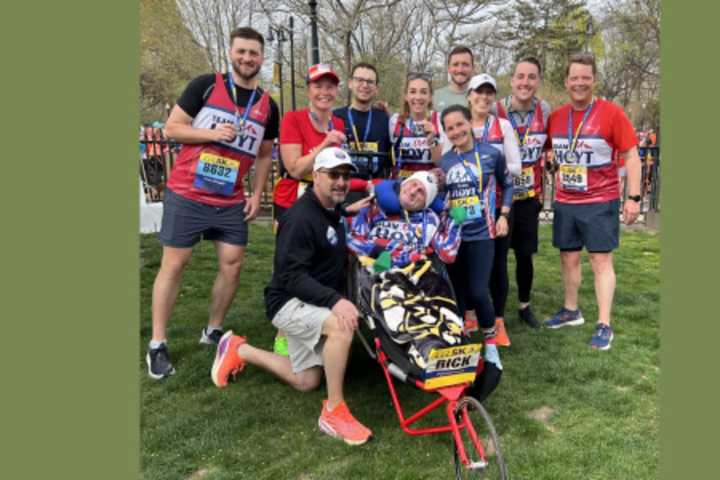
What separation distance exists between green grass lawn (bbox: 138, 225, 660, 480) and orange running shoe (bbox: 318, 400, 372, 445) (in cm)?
5

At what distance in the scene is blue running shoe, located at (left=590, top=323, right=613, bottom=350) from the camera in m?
4.63

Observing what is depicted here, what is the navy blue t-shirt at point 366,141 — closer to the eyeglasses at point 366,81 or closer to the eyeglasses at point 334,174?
the eyeglasses at point 366,81

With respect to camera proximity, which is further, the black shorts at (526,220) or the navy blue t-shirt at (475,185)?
the black shorts at (526,220)

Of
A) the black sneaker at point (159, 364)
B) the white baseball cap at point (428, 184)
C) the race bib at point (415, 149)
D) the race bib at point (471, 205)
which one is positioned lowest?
the black sneaker at point (159, 364)

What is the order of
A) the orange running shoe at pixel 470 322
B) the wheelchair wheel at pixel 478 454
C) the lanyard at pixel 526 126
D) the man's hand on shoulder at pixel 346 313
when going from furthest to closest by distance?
the orange running shoe at pixel 470 322, the lanyard at pixel 526 126, the man's hand on shoulder at pixel 346 313, the wheelchair wheel at pixel 478 454

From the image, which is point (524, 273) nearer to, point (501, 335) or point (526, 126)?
point (501, 335)

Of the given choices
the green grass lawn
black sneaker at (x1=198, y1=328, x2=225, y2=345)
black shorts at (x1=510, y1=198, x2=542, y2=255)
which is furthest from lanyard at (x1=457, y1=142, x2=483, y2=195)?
black sneaker at (x1=198, y1=328, x2=225, y2=345)

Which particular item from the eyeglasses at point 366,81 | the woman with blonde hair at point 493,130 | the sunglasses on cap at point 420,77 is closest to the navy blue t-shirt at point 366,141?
the eyeglasses at point 366,81

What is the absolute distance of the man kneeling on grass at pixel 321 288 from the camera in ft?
10.6

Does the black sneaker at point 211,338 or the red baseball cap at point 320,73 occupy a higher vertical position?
the red baseball cap at point 320,73

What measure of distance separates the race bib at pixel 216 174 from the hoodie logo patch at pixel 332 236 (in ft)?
3.69

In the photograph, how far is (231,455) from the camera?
3098 mm

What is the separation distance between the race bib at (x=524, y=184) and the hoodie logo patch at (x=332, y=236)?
2035mm

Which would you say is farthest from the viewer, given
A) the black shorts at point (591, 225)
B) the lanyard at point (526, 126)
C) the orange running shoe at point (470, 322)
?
the orange running shoe at point (470, 322)
